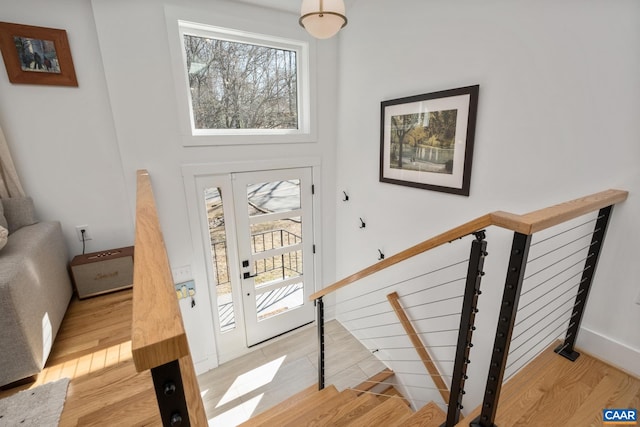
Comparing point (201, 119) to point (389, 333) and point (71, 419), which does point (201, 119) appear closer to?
point (71, 419)

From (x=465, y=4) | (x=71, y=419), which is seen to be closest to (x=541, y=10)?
(x=465, y=4)

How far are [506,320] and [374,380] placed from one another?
2305 mm

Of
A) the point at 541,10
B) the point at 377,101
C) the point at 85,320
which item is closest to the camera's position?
the point at 541,10

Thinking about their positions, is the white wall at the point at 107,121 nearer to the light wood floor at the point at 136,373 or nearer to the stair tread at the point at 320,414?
the light wood floor at the point at 136,373

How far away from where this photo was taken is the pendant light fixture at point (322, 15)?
1.37 m

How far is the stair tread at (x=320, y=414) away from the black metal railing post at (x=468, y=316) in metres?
0.85

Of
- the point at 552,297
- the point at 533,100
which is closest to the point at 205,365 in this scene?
the point at 552,297

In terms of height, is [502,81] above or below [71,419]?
above

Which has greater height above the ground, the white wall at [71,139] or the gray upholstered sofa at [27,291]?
the white wall at [71,139]

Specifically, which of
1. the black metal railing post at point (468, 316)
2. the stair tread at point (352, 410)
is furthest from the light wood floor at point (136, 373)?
the black metal railing post at point (468, 316)

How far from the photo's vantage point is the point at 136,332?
1.42 ft

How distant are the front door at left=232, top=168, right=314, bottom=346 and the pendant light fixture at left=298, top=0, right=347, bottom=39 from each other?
1.78 m

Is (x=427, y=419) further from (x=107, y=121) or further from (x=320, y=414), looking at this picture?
(x=107, y=121)

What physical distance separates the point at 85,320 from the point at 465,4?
3.28 m
